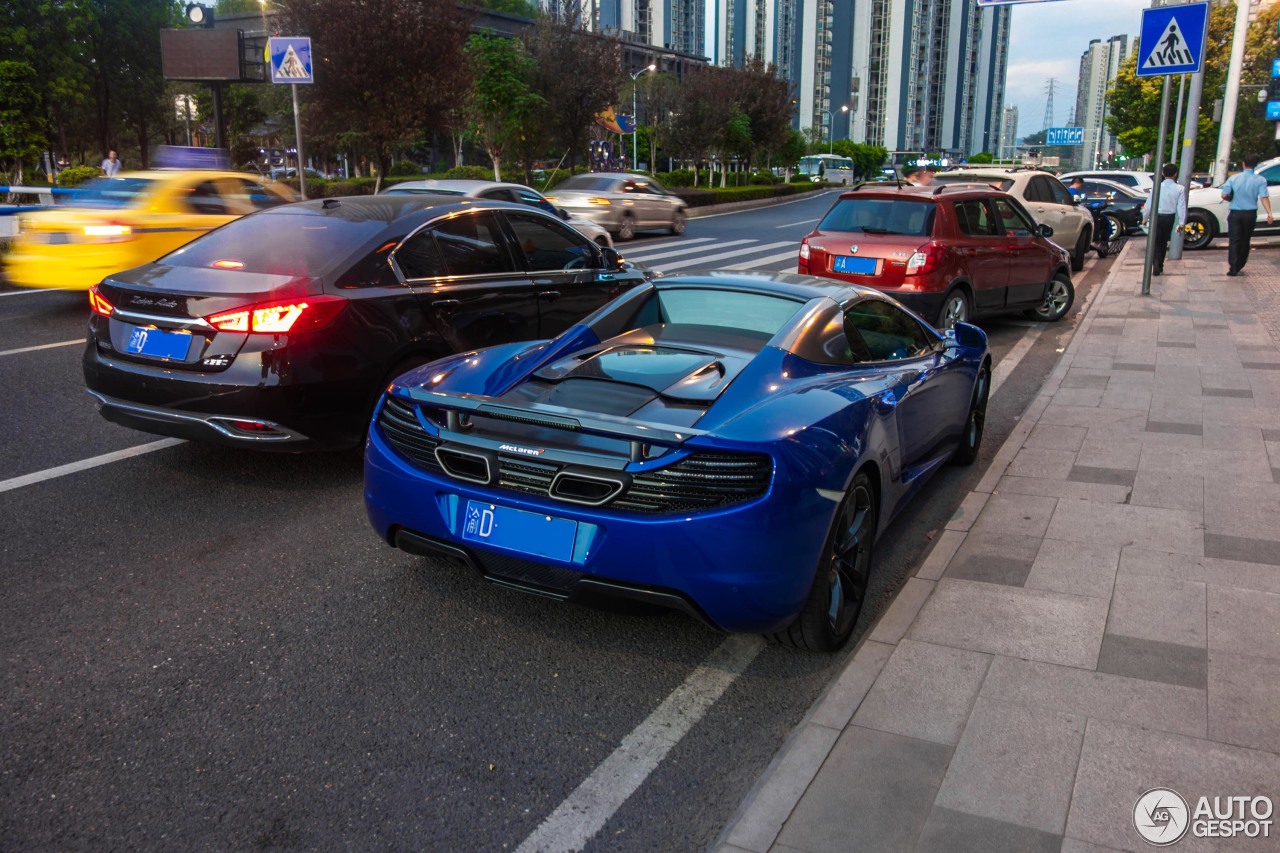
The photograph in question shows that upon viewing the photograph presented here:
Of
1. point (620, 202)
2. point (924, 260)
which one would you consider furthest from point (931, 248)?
point (620, 202)

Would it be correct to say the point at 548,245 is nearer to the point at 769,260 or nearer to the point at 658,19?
the point at 769,260

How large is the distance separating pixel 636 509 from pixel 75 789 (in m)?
1.82

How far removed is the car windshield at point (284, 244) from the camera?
541 centimetres

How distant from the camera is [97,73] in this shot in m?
46.8

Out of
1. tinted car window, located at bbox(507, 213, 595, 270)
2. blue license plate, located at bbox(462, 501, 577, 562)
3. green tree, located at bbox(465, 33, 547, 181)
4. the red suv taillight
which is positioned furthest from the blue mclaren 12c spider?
green tree, located at bbox(465, 33, 547, 181)

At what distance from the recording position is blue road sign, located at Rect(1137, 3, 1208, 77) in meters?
11.6

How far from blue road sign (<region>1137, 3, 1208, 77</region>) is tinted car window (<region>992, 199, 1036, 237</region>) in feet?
7.73

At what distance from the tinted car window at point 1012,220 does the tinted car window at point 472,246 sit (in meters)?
6.37

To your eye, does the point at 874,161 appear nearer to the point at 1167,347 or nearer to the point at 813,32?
the point at 813,32

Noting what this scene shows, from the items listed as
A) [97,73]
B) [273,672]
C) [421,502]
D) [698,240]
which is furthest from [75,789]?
[97,73]

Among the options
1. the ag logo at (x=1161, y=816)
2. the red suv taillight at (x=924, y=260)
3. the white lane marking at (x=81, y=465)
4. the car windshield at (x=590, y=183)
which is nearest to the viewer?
the ag logo at (x=1161, y=816)

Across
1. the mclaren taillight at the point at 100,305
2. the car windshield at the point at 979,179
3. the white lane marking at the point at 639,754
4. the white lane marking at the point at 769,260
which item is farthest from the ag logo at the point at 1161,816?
the white lane marking at the point at 769,260

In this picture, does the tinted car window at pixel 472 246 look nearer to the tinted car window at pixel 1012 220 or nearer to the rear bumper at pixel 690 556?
the rear bumper at pixel 690 556

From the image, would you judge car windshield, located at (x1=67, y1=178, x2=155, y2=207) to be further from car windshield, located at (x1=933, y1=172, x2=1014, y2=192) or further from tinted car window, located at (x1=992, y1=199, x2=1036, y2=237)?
car windshield, located at (x1=933, y1=172, x2=1014, y2=192)
